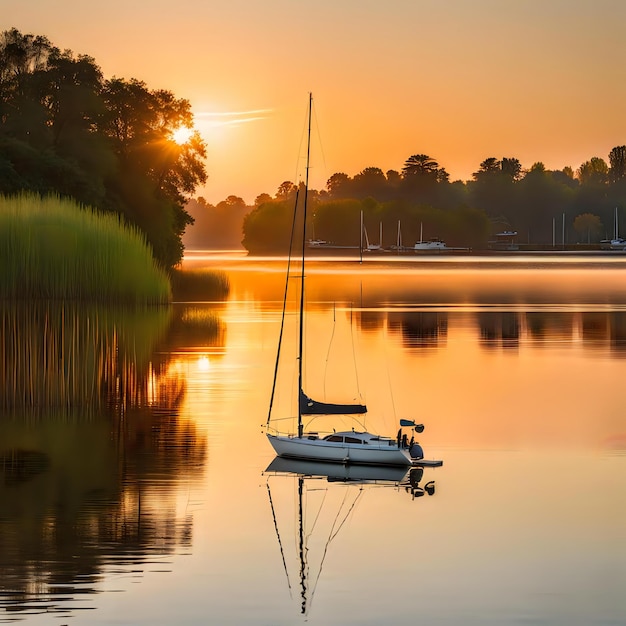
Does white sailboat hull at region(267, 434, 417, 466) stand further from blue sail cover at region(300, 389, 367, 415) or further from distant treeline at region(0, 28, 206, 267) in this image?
distant treeline at region(0, 28, 206, 267)

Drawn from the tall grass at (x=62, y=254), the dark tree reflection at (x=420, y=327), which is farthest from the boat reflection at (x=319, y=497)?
the tall grass at (x=62, y=254)

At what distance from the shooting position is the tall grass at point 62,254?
49.5 meters

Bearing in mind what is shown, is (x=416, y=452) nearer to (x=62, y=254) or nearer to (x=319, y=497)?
(x=319, y=497)

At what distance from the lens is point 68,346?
37.2 metres

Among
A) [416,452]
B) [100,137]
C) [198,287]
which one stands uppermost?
[100,137]

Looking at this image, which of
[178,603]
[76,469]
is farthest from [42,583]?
[76,469]

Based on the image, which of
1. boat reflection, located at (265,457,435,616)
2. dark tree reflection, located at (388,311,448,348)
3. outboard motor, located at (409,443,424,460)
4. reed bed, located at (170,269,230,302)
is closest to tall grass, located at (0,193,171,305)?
reed bed, located at (170,269,230,302)

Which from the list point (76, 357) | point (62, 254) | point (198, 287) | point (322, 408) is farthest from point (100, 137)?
point (322, 408)

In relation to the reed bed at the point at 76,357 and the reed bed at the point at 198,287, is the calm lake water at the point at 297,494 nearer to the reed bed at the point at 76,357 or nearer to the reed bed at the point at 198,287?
the reed bed at the point at 76,357

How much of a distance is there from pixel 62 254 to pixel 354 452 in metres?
32.0

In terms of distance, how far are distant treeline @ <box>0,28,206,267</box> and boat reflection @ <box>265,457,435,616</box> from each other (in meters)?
52.9

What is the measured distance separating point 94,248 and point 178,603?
3892cm

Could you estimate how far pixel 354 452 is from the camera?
20031mm

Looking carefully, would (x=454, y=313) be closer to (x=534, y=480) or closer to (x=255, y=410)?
(x=255, y=410)
